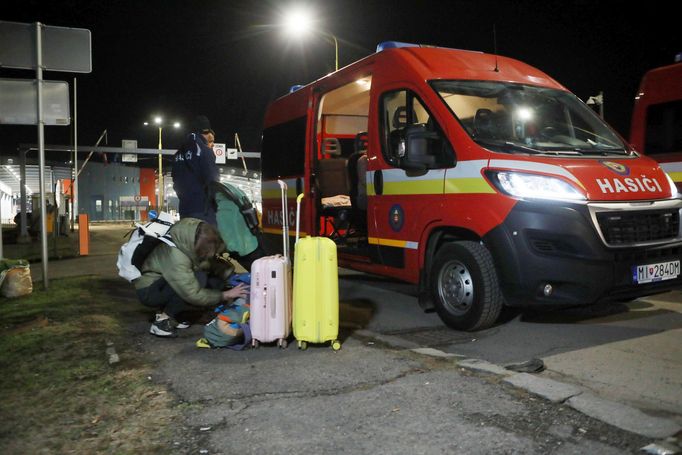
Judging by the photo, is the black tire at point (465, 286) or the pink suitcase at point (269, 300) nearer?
the pink suitcase at point (269, 300)

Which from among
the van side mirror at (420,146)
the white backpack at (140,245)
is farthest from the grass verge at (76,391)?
the van side mirror at (420,146)

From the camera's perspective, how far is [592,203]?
15.0ft

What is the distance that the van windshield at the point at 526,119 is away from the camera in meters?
5.19

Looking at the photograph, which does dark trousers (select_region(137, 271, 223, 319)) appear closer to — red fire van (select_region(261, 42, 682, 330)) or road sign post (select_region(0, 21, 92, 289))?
red fire van (select_region(261, 42, 682, 330))

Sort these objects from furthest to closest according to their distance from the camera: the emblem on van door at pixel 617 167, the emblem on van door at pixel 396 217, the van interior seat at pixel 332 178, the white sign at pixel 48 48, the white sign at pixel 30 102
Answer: the van interior seat at pixel 332 178
the white sign at pixel 30 102
the white sign at pixel 48 48
the emblem on van door at pixel 396 217
the emblem on van door at pixel 617 167

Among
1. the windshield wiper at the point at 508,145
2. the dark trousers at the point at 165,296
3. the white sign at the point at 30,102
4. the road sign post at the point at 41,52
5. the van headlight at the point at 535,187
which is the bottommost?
the dark trousers at the point at 165,296

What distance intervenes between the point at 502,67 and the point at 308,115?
2832 mm

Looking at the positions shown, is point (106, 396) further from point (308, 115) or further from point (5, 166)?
point (5, 166)

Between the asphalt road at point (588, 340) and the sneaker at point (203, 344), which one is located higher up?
the sneaker at point (203, 344)

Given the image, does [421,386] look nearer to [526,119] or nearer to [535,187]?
[535,187]

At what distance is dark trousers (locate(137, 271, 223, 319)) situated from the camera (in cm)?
510

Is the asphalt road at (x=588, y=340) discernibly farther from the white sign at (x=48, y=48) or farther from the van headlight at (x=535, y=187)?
the white sign at (x=48, y=48)

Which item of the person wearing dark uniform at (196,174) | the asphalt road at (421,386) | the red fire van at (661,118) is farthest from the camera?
the red fire van at (661,118)

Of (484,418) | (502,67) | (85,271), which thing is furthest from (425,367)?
(85,271)
